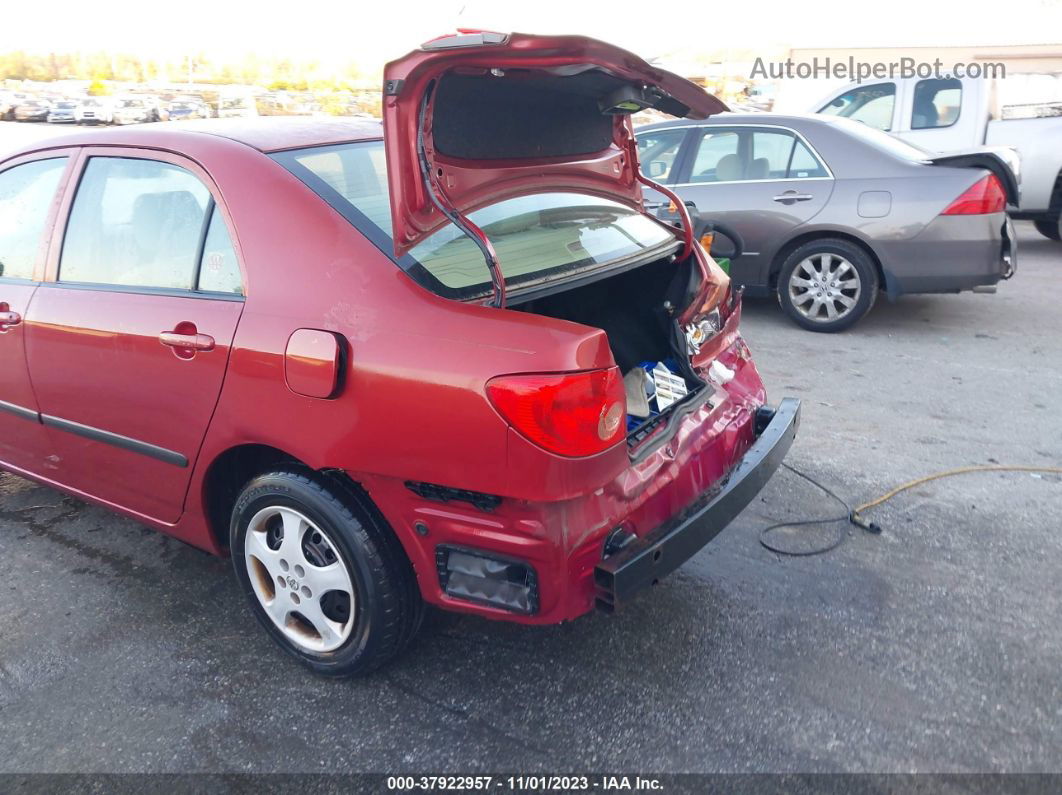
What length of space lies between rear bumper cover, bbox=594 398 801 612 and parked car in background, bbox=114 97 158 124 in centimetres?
1860

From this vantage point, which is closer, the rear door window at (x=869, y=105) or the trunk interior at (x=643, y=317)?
the trunk interior at (x=643, y=317)

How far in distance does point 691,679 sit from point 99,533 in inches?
101

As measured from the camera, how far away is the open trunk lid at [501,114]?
6.82 feet

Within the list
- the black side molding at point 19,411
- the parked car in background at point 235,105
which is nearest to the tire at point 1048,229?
the black side molding at point 19,411

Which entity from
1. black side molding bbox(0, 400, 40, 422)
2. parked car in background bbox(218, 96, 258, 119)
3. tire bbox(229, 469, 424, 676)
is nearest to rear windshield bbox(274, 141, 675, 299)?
tire bbox(229, 469, 424, 676)

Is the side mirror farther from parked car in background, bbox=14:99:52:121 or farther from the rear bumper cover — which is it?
parked car in background, bbox=14:99:52:121

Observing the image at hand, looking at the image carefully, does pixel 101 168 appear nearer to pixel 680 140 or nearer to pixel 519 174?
pixel 519 174

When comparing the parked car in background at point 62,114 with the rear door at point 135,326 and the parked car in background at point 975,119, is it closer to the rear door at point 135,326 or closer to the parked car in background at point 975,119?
the parked car in background at point 975,119

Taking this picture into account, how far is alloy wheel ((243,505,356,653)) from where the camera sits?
2.50 metres

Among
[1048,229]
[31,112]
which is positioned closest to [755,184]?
[1048,229]

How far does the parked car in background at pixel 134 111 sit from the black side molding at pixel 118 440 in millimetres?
17273

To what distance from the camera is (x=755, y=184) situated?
253 inches

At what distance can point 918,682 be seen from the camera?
8.24 ft

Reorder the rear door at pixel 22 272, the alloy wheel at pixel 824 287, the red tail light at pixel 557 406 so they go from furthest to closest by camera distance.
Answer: the alloy wheel at pixel 824 287, the rear door at pixel 22 272, the red tail light at pixel 557 406
